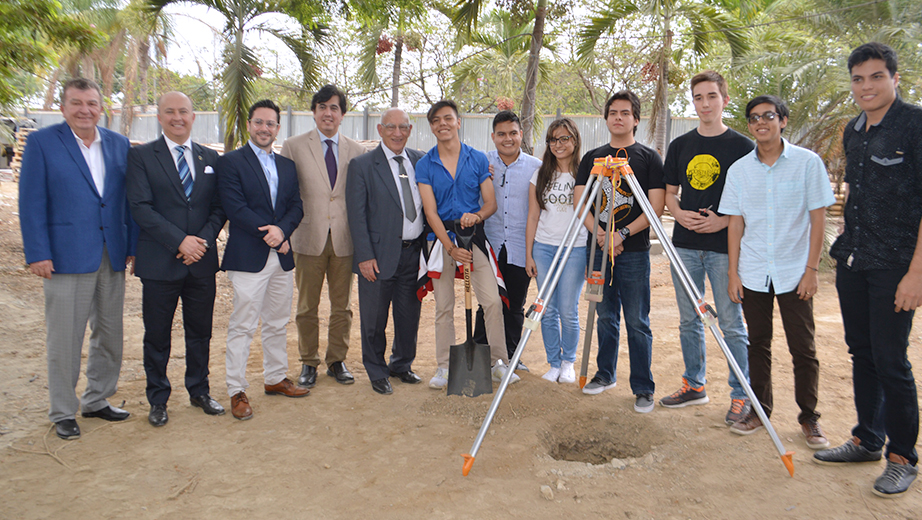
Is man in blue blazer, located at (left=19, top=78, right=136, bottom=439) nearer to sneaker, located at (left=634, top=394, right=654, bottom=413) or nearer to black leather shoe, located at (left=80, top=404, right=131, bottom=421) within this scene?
black leather shoe, located at (left=80, top=404, right=131, bottom=421)

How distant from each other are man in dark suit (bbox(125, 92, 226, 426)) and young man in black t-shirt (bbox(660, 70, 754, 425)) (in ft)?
11.2

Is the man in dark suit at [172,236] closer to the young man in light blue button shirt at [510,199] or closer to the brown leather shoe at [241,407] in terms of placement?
the brown leather shoe at [241,407]

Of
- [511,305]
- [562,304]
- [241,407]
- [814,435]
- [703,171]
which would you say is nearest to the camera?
[814,435]

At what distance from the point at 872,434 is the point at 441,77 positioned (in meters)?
15.6

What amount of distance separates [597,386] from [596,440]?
2.48ft

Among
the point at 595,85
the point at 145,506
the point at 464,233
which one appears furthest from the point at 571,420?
the point at 595,85

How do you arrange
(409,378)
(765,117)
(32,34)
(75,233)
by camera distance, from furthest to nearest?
(32,34) → (409,378) → (75,233) → (765,117)

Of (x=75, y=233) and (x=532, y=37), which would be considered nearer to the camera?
(x=75, y=233)

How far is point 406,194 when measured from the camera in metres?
4.93

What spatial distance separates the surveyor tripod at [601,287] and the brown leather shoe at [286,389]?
5.48ft

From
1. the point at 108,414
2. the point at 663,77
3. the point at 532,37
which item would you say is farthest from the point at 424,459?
the point at 663,77

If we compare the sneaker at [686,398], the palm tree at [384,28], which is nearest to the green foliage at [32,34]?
the palm tree at [384,28]

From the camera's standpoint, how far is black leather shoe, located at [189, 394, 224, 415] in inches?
176

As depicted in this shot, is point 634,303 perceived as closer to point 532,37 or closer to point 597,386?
point 597,386
